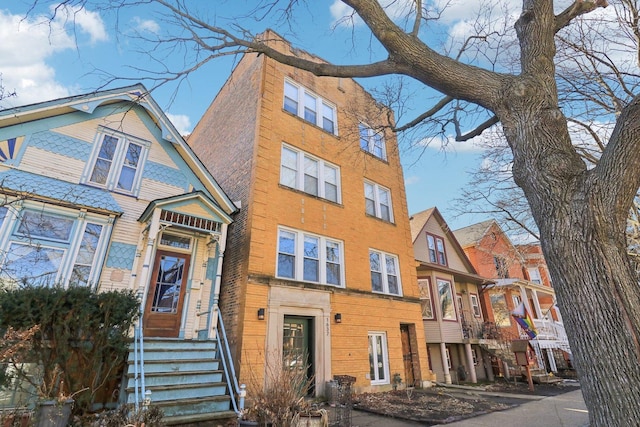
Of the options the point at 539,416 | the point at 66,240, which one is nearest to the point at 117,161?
the point at 66,240

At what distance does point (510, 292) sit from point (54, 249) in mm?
24198

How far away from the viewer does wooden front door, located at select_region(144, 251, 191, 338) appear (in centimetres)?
850

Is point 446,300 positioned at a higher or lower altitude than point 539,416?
higher

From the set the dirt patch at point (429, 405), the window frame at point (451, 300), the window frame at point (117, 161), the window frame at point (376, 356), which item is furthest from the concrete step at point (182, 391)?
the window frame at point (451, 300)

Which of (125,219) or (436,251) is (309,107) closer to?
(125,219)

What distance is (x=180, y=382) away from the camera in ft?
22.9

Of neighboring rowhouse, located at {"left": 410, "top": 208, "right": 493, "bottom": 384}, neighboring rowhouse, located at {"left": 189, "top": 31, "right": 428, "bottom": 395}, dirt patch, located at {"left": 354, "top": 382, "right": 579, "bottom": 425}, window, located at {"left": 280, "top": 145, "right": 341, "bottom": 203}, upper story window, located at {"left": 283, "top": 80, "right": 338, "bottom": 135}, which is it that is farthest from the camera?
neighboring rowhouse, located at {"left": 410, "top": 208, "right": 493, "bottom": 384}

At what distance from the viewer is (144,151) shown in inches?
381

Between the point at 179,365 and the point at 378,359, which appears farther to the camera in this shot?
the point at 378,359

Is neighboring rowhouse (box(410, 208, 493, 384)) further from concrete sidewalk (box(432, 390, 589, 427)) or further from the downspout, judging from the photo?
the downspout

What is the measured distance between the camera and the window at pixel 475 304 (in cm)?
1942

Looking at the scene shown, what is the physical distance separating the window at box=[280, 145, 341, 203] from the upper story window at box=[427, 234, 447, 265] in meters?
8.48

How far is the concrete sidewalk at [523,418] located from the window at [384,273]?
507 centimetres

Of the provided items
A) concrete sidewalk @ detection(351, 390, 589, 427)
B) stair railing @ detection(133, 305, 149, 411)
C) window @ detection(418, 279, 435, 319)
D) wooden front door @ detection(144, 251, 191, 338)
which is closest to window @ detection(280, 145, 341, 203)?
wooden front door @ detection(144, 251, 191, 338)
